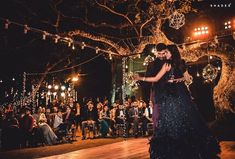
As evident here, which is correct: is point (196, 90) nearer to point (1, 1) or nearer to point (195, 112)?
point (1, 1)

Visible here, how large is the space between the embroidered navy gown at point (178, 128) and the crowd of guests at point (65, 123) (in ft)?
20.9

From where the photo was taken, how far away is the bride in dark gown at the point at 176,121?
4215 millimetres

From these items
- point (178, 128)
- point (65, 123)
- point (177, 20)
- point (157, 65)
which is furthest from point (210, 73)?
point (178, 128)

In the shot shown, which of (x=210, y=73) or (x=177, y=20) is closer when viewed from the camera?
(x=210, y=73)

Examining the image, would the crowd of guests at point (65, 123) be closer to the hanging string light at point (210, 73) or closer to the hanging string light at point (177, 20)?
the hanging string light at point (210, 73)

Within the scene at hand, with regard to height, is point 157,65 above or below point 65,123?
above

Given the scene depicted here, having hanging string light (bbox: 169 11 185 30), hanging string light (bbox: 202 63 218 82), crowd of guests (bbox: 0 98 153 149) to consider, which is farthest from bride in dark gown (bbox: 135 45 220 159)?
crowd of guests (bbox: 0 98 153 149)

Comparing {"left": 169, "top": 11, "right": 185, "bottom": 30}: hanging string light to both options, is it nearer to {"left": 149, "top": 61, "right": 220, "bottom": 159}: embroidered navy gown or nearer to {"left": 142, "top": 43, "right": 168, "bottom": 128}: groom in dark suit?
{"left": 142, "top": 43, "right": 168, "bottom": 128}: groom in dark suit

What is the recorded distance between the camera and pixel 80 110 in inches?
508

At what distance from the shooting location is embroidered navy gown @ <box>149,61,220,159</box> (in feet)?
13.8

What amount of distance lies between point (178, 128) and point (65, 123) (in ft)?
24.2

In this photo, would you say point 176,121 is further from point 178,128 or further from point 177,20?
point 177,20

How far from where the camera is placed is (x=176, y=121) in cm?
429

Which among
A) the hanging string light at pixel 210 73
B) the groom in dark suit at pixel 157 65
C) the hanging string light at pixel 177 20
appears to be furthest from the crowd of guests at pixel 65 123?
the groom in dark suit at pixel 157 65
